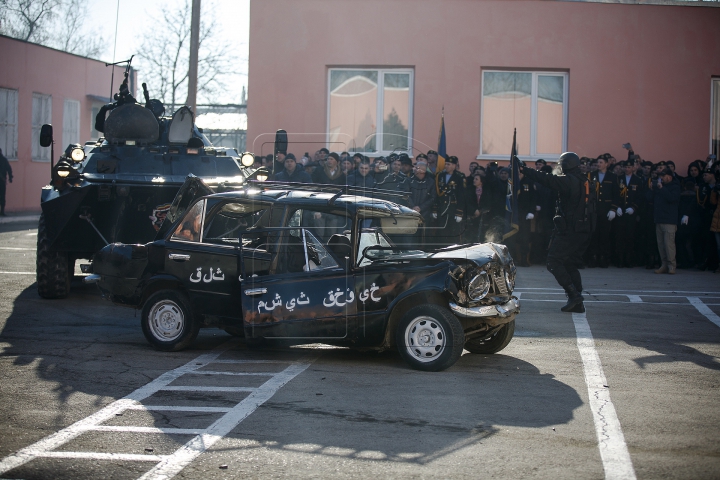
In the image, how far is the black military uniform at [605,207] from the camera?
1688 centimetres

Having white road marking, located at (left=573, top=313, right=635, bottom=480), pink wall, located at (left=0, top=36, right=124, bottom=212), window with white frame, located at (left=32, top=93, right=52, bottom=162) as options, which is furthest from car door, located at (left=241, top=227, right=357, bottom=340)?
window with white frame, located at (left=32, top=93, right=52, bottom=162)

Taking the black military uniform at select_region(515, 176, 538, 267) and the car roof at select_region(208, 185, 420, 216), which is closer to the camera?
the car roof at select_region(208, 185, 420, 216)

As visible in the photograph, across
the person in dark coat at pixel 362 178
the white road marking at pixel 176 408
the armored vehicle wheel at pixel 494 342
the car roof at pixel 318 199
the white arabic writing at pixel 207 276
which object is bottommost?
the white road marking at pixel 176 408

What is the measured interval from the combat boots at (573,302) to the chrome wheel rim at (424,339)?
4.23 metres

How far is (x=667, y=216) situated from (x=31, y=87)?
2575cm

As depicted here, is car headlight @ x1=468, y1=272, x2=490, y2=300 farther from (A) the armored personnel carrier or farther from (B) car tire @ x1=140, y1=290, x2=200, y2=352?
(A) the armored personnel carrier

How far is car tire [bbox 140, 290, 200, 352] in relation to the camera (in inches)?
336

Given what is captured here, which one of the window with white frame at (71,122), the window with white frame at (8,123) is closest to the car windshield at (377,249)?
the window with white frame at (8,123)

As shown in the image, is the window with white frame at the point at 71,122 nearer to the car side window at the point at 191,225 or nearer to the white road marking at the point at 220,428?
the car side window at the point at 191,225

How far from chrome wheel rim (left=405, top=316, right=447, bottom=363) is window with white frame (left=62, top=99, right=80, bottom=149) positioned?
104ft

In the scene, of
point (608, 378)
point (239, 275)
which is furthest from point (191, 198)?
point (608, 378)

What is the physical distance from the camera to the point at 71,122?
37.0 meters

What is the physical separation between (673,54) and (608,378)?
13587 mm

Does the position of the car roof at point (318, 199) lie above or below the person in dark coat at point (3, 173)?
below
